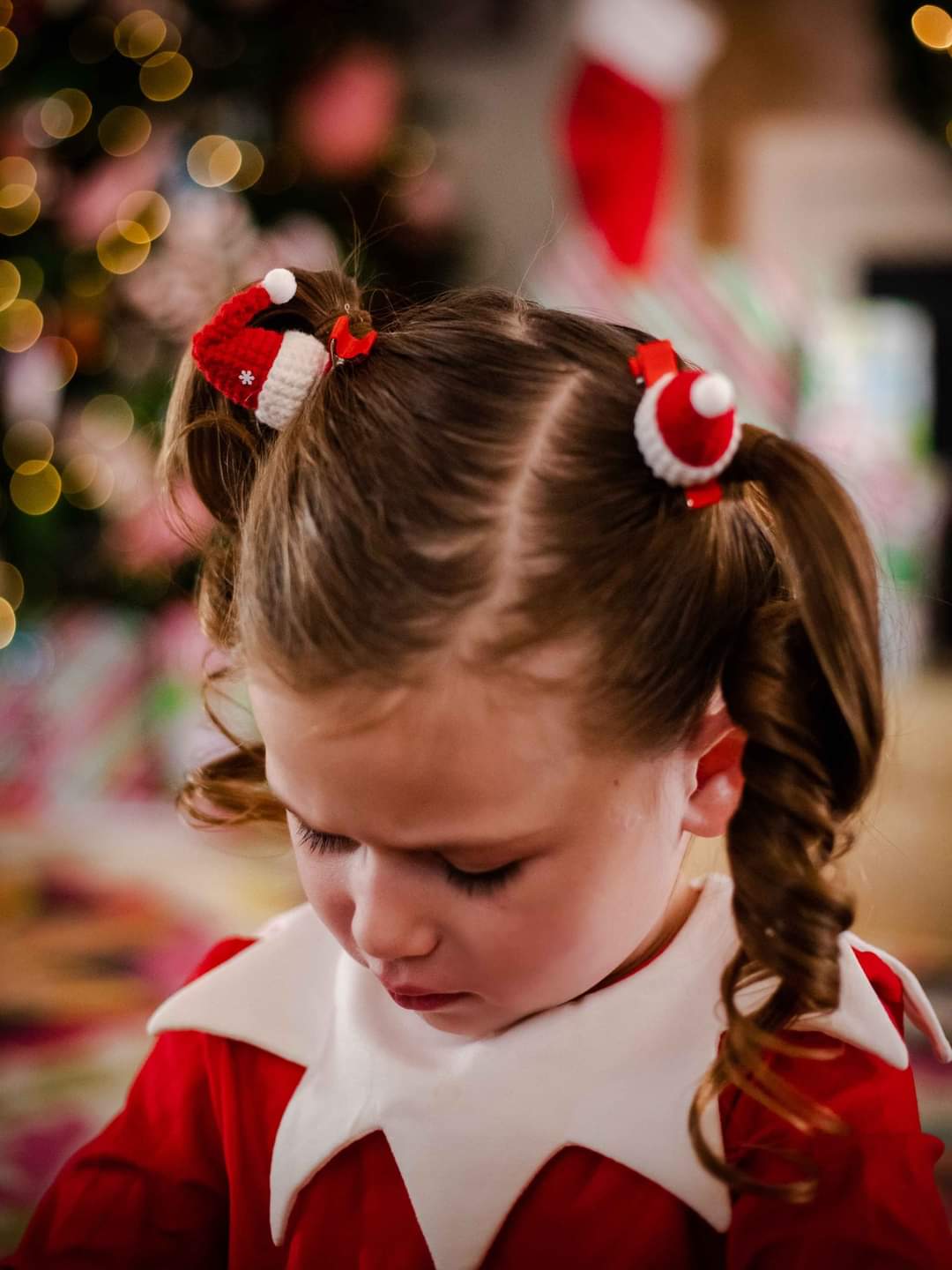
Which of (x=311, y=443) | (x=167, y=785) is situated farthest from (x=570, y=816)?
(x=167, y=785)

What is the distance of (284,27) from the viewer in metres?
2.29

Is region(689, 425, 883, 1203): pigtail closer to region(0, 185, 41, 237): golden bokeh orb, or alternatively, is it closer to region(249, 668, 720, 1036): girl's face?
region(249, 668, 720, 1036): girl's face

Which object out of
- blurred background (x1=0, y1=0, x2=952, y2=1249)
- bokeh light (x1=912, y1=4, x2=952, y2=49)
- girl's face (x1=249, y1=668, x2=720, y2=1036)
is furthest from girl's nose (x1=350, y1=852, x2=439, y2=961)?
bokeh light (x1=912, y1=4, x2=952, y2=49)

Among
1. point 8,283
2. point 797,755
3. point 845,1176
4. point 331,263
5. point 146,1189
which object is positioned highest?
point 797,755

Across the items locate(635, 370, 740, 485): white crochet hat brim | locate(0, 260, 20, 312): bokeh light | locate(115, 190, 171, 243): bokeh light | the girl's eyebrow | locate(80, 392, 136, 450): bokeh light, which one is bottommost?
locate(80, 392, 136, 450): bokeh light

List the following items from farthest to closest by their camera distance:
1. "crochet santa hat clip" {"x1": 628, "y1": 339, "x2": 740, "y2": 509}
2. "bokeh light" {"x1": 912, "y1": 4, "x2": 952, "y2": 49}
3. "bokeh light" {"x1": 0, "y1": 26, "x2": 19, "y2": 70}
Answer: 1. "bokeh light" {"x1": 912, "y1": 4, "x2": 952, "y2": 49}
2. "bokeh light" {"x1": 0, "y1": 26, "x2": 19, "y2": 70}
3. "crochet santa hat clip" {"x1": 628, "y1": 339, "x2": 740, "y2": 509}

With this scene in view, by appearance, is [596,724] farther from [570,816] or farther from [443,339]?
[443,339]

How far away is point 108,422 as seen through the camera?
2.13m

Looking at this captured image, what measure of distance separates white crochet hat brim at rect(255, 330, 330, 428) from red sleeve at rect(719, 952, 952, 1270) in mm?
382

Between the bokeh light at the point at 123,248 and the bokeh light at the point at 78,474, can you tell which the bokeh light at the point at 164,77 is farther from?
the bokeh light at the point at 78,474

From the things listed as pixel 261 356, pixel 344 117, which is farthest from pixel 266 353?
pixel 344 117

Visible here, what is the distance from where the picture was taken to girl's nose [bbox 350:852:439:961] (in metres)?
0.56

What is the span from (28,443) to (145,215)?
16.3 inches

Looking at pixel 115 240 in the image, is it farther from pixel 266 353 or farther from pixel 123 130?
pixel 266 353
